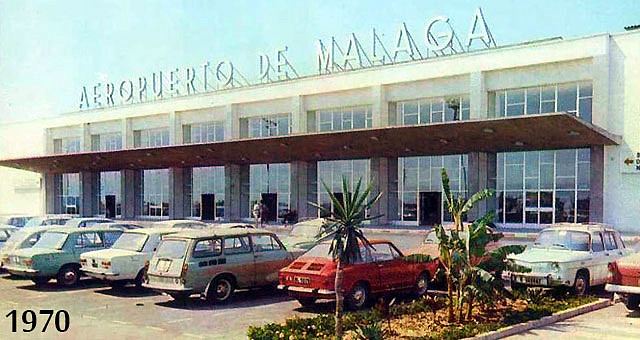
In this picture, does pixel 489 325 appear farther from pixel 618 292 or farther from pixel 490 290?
pixel 618 292

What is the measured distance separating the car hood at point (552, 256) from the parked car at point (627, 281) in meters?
1.36

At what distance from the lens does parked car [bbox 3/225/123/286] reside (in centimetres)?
1517

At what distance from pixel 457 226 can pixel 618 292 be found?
10.9ft

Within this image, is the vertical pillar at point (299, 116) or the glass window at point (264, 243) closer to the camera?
the glass window at point (264, 243)

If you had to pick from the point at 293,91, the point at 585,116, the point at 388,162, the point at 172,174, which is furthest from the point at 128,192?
the point at 585,116

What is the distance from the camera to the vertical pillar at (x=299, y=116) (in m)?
39.0

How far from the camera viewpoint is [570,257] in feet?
42.5

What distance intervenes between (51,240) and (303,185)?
2402cm

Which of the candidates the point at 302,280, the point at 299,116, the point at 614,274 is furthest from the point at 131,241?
the point at 299,116

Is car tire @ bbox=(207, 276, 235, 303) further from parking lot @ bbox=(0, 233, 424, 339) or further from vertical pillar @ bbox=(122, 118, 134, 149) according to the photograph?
vertical pillar @ bbox=(122, 118, 134, 149)

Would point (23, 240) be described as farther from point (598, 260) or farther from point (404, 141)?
point (404, 141)

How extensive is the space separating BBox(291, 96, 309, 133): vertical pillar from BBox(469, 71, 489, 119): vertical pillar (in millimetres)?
11083

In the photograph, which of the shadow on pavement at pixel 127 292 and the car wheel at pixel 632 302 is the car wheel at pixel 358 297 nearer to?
the car wheel at pixel 632 302

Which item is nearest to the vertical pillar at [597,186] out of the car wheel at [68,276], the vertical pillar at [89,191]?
the car wheel at [68,276]
